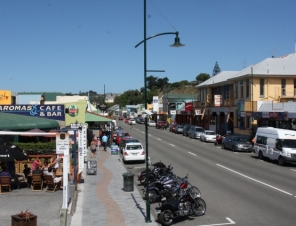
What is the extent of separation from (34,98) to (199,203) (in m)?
54.4

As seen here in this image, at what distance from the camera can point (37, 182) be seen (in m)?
18.4

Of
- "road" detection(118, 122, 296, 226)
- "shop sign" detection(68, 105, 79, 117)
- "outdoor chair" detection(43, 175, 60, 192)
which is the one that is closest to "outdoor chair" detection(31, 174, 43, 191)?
"outdoor chair" detection(43, 175, 60, 192)

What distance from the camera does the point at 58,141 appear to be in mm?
15586

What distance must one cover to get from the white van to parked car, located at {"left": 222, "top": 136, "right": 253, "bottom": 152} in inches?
231

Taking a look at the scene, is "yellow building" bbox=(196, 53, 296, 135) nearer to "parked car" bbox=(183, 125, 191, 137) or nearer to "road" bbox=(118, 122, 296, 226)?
"parked car" bbox=(183, 125, 191, 137)

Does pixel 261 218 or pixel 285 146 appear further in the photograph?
pixel 285 146

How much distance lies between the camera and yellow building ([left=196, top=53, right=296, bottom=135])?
141ft

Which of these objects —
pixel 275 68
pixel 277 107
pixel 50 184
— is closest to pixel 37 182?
pixel 50 184

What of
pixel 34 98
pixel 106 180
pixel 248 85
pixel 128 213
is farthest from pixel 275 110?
pixel 34 98

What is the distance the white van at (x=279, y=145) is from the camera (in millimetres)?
27005

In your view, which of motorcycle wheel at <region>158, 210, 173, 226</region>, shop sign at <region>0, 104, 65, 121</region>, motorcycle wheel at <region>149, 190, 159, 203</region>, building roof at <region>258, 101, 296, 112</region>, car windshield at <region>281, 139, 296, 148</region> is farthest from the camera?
building roof at <region>258, 101, 296, 112</region>

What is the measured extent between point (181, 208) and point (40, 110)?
989 inches

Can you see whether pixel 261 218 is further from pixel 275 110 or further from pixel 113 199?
pixel 275 110

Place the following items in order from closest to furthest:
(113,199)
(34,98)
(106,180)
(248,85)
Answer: (113,199) → (106,180) → (248,85) → (34,98)
